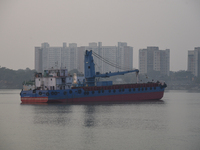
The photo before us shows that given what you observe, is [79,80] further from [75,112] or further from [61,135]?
[61,135]

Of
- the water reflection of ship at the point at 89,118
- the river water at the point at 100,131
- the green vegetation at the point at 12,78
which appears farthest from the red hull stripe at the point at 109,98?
the green vegetation at the point at 12,78

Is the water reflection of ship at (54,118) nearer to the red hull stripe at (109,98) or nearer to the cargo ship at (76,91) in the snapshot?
the cargo ship at (76,91)

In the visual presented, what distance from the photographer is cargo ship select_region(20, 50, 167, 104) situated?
194 ft

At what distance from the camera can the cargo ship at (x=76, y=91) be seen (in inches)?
2328

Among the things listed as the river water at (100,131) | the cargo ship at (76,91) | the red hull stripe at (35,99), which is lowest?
the river water at (100,131)

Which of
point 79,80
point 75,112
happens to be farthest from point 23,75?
point 75,112

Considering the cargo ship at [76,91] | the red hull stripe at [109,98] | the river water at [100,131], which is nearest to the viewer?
the river water at [100,131]

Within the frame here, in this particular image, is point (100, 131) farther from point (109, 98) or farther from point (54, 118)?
point (109, 98)

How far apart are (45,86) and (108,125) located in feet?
88.2

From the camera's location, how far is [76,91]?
60.1 m

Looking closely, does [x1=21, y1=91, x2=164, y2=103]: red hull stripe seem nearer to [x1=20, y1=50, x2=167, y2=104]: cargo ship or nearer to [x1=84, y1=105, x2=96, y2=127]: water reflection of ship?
[x1=20, y1=50, x2=167, y2=104]: cargo ship

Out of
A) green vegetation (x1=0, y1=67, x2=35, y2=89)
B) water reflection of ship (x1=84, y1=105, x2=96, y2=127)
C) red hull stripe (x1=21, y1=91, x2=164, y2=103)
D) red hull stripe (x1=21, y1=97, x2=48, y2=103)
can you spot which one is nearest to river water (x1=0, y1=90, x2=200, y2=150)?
water reflection of ship (x1=84, y1=105, x2=96, y2=127)

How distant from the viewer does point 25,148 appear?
2647 centimetres

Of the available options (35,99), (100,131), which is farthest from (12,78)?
(100,131)
